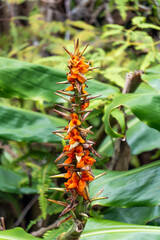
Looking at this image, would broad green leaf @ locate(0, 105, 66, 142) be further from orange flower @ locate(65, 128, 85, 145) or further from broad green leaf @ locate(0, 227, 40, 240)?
orange flower @ locate(65, 128, 85, 145)

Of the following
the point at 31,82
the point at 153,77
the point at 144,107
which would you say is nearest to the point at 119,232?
the point at 144,107

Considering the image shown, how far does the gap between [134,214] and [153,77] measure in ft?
1.86

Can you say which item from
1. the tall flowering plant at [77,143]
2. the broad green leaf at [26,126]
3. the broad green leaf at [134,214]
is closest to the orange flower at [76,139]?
the tall flowering plant at [77,143]

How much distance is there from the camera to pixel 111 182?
99 cm

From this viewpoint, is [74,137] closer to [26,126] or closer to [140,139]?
[26,126]

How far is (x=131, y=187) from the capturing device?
3.11 feet

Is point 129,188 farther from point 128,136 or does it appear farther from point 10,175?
point 10,175

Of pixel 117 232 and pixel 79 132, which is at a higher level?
pixel 79 132

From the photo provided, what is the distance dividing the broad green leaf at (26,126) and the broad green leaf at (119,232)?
0.48 metres

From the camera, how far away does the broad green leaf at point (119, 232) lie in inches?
28.3

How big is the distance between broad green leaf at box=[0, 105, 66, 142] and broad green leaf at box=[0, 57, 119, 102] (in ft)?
0.48

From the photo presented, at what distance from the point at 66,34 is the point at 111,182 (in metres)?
2.44

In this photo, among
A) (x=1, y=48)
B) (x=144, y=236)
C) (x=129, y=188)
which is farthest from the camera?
(x=1, y=48)

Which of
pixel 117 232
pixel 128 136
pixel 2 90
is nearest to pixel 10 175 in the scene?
pixel 2 90
